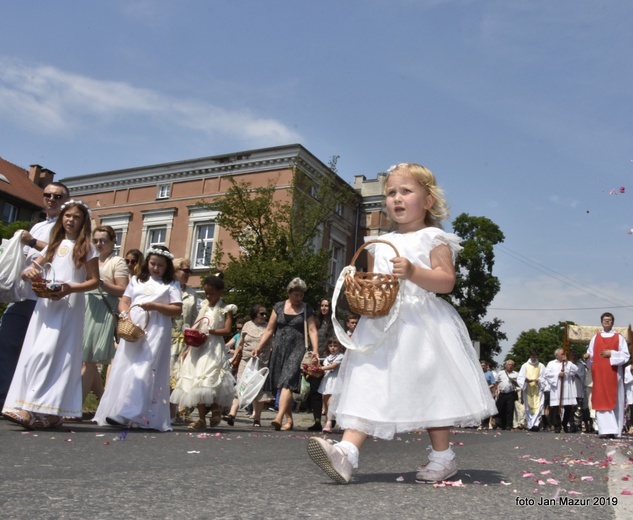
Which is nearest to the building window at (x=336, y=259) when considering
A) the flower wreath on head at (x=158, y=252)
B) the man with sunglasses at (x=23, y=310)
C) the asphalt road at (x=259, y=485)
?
the flower wreath on head at (x=158, y=252)

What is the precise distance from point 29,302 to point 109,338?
1.55 meters

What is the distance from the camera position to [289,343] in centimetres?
917

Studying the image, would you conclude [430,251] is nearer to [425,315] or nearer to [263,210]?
[425,315]

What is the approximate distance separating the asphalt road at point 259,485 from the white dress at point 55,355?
1.64 feet

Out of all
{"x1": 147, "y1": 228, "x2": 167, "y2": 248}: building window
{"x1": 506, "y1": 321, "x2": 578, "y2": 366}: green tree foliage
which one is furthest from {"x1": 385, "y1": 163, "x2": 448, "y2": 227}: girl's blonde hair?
{"x1": 506, "y1": 321, "x2": 578, "y2": 366}: green tree foliage

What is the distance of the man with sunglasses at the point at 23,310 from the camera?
6.51 metres

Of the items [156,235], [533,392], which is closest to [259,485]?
[533,392]

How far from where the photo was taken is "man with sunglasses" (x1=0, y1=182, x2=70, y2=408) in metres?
6.51

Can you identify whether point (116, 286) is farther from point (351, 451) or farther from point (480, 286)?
point (480, 286)

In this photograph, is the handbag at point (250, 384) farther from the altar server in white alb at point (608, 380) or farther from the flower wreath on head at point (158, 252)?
the altar server in white alb at point (608, 380)

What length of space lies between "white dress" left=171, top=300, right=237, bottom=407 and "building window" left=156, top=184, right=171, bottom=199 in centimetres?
3316

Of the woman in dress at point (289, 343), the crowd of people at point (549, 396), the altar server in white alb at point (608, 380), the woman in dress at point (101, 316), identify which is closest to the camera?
the woman in dress at point (101, 316)

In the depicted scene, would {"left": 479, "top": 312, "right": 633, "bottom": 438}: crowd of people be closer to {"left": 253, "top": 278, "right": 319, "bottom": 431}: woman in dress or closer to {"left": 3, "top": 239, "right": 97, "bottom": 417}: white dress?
{"left": 253, "top": 278, "right": 319, "bottom": 431}: woman in dress

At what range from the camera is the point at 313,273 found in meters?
30.2
